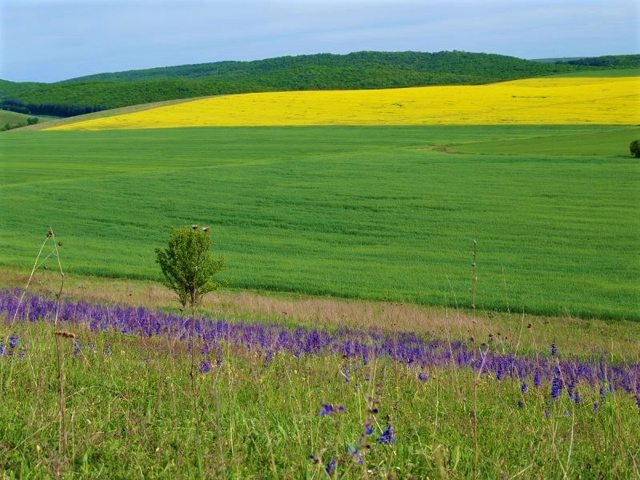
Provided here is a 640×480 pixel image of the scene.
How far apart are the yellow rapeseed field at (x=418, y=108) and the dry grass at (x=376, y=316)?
38022 millimetres

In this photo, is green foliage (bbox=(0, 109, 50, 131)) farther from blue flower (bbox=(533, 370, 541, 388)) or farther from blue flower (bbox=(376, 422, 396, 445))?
blue flower (bbox=(376, 422, 396, 445))

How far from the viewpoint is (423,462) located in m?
3.01

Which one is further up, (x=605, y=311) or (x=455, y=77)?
(x=455, y=77)

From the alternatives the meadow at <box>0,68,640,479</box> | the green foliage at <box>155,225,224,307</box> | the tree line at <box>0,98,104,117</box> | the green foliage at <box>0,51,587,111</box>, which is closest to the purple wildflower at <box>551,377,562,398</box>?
the meadow at <box>0,68,640,479</box>

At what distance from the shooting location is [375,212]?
28.2 metres

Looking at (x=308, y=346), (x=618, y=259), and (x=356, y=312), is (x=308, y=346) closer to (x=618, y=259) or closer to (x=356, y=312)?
(x=356, y=312)

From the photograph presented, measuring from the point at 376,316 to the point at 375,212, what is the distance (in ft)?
45.4

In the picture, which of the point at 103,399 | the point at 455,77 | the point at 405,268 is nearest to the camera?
the point at 103,399

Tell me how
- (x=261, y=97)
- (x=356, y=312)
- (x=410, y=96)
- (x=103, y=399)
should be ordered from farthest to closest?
(x=261, y=97), (x=410, y=96), (x=356, y=312), (x=103, y=399)

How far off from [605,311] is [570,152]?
25051mm

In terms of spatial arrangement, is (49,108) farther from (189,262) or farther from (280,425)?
(280,425)

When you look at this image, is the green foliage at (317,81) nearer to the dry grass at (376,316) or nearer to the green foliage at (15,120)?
the green foliage at (15,120)

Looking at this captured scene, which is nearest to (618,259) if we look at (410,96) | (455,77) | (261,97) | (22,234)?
(22,234)

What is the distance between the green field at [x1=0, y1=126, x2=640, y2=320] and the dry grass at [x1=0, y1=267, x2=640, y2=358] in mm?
737
